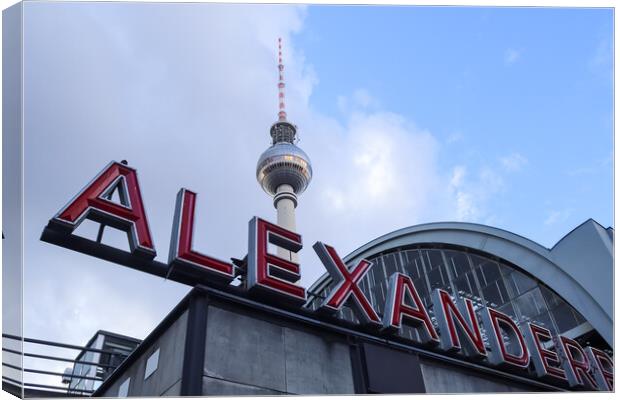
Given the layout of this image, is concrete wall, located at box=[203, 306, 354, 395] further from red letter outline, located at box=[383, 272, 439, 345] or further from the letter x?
red letter outline, located at box=[383, 272, 439, 345]

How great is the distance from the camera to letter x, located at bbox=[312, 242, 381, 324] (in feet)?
56.3

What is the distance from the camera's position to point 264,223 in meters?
17.0

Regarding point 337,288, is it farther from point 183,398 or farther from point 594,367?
point 594,367

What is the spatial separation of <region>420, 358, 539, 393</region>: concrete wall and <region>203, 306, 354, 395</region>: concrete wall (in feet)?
11.4

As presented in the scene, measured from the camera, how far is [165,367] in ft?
45.7

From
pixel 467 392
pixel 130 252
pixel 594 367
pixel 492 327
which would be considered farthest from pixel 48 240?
pixel 594 367

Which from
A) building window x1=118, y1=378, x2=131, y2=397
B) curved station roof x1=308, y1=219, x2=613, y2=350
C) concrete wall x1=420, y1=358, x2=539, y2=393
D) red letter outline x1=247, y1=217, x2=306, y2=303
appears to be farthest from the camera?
curved station roof x1=308, y1=219, x2=613, y2=350

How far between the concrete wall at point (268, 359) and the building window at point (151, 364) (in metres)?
2.10

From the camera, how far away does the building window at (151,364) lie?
14597 mm

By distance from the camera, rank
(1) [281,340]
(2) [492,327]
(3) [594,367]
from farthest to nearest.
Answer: (3) [594,367] → (2) [492,327] → (1) [281,340]

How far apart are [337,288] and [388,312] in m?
2.08

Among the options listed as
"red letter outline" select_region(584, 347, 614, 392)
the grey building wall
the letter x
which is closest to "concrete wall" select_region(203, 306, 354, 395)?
the grey building wall

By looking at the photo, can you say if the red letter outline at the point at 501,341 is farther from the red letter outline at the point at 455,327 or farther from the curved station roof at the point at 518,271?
the curved station roof at the point at 518,271

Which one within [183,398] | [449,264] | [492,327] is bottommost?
[183,398]
